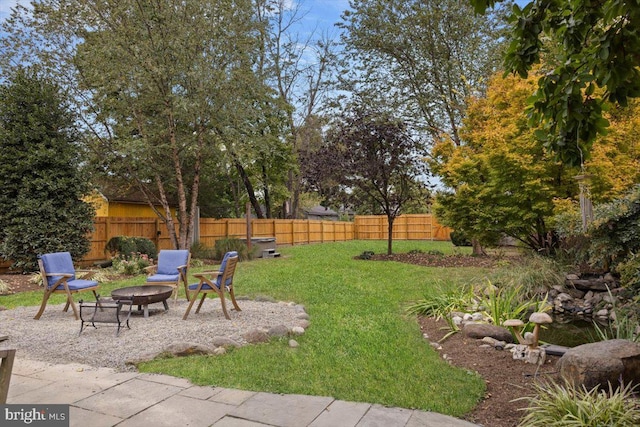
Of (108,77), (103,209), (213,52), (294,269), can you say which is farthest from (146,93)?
(103,209)

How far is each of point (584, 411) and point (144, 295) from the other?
16.6ft

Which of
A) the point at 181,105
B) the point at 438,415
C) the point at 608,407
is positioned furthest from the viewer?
the point at 181,105

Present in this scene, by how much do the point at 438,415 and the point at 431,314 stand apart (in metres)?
3.23

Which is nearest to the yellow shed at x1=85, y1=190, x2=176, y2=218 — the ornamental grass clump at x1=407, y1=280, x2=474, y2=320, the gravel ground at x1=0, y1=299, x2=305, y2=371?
the gravel ground at x1=0, y1=299, x2=305, y2=371

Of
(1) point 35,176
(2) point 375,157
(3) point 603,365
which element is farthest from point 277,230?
(3) point 603,365

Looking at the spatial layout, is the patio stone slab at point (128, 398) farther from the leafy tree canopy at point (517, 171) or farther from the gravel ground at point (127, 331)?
the leafy tree canopy at point (517, 171)

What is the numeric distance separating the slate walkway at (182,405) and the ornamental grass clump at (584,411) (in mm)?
448

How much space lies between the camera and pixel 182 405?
302cm

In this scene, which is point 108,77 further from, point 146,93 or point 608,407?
point 608,407

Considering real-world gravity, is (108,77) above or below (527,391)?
above

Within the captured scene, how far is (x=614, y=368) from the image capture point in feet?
9.66

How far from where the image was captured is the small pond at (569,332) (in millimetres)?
5078

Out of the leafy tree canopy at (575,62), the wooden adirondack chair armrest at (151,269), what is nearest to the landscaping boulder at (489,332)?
the leafy tree canopy at (575,62)

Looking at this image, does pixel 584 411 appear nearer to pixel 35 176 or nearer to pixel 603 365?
pixel 603 365
